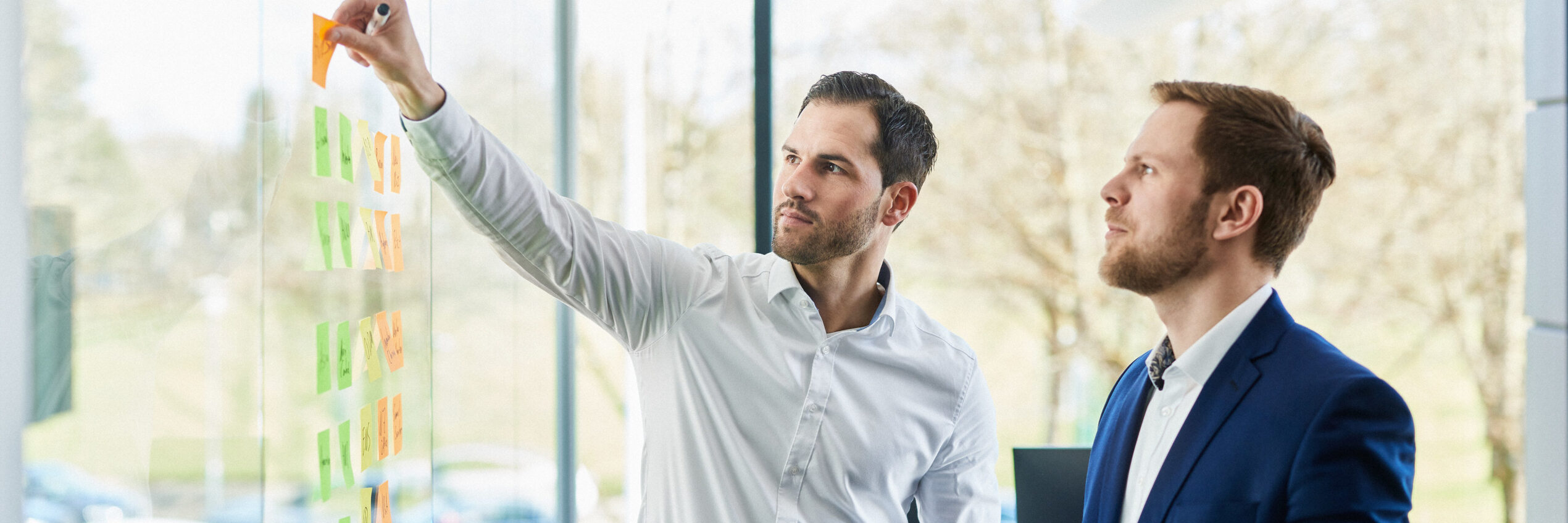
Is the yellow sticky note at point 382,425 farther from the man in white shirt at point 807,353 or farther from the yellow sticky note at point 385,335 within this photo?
the man in white shirt at point 807,353

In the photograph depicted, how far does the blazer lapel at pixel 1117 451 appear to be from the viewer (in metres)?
1.23

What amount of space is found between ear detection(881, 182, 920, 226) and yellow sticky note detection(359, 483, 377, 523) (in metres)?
0.91

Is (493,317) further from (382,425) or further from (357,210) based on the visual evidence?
(357,210)

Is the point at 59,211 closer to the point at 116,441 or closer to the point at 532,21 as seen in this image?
the point at 116,441

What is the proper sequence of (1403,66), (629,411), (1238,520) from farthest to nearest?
(1403,66) < (629,411) < (1238,520)

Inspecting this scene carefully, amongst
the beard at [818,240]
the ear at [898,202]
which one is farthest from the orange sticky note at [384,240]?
the ear at [898,202]

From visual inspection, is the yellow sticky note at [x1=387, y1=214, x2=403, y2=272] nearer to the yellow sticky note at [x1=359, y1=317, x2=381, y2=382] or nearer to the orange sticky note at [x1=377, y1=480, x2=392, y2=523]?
the yellow sticky note at [x1=359, y1=317, x2=381, y2=382]

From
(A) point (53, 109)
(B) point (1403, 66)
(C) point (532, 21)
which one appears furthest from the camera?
(B) point (1403, 66)

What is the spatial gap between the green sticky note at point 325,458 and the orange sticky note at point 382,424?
0.53 feet

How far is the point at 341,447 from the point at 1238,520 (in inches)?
40.9

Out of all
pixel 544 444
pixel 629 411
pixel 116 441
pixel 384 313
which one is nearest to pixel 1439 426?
pixel 629 411

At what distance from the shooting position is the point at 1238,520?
995 mm

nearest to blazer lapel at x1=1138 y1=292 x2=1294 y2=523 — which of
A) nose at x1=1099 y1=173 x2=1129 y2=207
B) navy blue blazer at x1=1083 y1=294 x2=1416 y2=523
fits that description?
navy blue blazer at x1=1083 y1=294 x2=1416 y2=523

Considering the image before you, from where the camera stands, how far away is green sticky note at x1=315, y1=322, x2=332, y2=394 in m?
0.96
